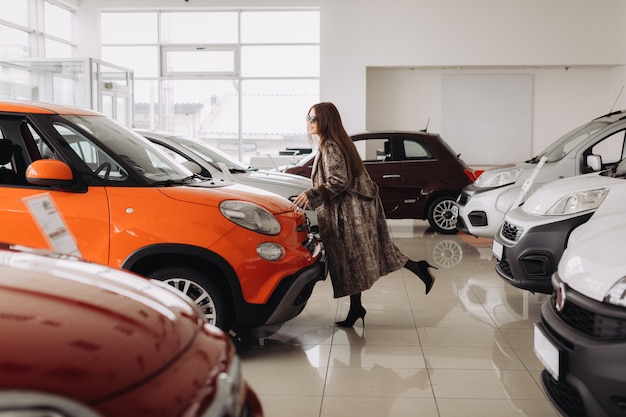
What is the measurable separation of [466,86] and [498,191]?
849cm

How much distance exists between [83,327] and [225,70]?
15080 mm

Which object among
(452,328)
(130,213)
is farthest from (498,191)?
(130,213)

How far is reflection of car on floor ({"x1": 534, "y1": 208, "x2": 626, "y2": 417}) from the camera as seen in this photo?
2.55m

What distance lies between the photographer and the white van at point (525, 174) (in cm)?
743

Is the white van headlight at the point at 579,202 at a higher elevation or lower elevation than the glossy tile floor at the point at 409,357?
higher

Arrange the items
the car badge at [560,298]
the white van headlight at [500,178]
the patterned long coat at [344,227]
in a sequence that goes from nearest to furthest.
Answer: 1. the car badge at [560,298]
2. the patterned long coat at [344,227]
3. the white van headlight at [500,178]

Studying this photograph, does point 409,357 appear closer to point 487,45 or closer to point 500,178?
point 500,178

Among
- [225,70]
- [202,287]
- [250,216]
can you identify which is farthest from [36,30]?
[202,287]

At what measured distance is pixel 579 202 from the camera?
5242 millimetres

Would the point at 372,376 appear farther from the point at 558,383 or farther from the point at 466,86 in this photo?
the point at 466,86

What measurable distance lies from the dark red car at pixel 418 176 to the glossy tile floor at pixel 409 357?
338 centimetres

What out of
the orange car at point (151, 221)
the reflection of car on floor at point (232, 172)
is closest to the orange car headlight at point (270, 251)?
the orange car at point (151, 221)

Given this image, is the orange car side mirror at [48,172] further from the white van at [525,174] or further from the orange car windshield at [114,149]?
the white van at [525,174]

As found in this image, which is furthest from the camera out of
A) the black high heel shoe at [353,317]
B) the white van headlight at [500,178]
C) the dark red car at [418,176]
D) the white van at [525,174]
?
the dark red car at [418,176]
